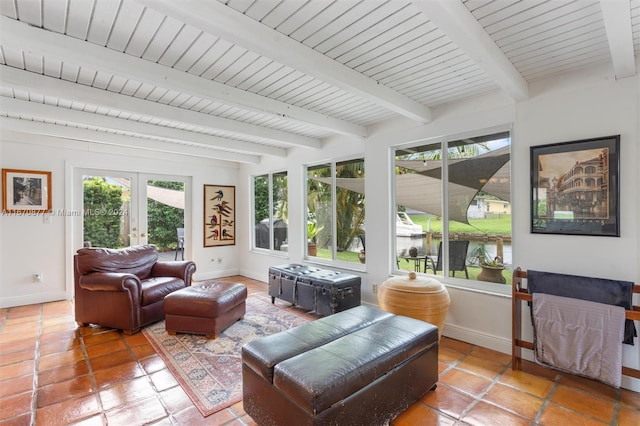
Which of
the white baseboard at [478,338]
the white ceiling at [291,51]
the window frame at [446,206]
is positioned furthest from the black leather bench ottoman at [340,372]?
the white ceiling at [291,51]

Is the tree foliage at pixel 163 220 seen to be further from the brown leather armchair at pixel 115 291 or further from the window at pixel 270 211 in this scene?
the brown leather armchair at pixel 115 291

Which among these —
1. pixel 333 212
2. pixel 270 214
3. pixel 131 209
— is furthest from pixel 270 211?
pixel 131 209

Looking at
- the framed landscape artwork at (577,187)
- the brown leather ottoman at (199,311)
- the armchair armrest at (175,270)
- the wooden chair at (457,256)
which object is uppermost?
the framed landscape artwork at (577,187)

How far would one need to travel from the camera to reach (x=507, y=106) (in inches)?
110

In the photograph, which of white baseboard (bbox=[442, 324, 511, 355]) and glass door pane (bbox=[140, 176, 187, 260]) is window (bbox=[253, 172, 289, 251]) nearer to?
glass door pane (bbox=[140, 176, 187, 260])

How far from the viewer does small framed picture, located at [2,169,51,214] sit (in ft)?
13.4

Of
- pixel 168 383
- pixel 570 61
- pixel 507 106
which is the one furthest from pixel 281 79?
pixel 168 383

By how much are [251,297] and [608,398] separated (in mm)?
3869

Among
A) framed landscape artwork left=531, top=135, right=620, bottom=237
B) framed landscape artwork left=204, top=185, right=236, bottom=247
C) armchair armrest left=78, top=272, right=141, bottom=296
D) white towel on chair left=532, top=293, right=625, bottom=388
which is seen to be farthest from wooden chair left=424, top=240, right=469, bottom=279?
framed landscape artwork left=204, top=185, right=236, bottom=247

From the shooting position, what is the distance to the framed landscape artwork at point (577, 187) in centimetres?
228

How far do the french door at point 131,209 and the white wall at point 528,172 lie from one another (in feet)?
12.3

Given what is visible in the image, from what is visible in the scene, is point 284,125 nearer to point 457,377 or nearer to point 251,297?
point 251,297

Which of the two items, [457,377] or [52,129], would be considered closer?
[457,377]

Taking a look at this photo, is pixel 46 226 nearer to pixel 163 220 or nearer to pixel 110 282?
pixel 163 220
